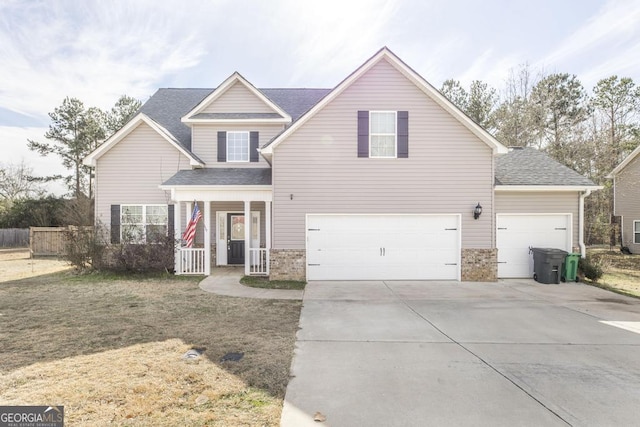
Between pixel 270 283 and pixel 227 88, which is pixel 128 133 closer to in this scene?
pixel 227 88

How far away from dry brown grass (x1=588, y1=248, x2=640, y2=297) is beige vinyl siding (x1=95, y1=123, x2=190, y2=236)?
52.9ft

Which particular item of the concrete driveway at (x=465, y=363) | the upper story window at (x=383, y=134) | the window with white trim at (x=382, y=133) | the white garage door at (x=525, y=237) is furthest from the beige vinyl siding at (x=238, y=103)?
the white garage door at (x=525, y=237)

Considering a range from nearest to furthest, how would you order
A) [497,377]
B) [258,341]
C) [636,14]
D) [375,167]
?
[497,377], [258,341], [375,167], [636,14]

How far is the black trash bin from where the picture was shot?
33.6 ft

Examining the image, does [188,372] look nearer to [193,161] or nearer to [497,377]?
[497,377]

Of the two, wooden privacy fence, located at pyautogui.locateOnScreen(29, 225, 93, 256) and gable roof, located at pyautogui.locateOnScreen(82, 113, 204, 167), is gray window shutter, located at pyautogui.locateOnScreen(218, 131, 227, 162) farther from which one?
wooden privacy fence, located at pyautogui.locateOnScreen(29, 225, 93, 256)

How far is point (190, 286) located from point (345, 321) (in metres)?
5.47

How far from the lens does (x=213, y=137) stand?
44.9 ft

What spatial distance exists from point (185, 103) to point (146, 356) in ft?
49.3

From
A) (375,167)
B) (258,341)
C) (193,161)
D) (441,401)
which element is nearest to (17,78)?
(193,161)

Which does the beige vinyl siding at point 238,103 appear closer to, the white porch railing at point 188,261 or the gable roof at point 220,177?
the gable roof at point 220,177

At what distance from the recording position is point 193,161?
41.9 ft

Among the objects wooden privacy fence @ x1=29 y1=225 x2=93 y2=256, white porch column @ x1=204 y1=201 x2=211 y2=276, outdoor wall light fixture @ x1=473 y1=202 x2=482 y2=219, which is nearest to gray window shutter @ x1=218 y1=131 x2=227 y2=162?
white porch column @ x1=204 y1=201 x2=211 y2=276

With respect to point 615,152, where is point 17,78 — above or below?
above
